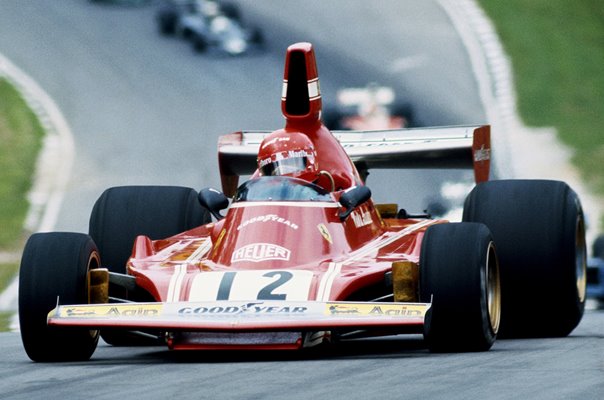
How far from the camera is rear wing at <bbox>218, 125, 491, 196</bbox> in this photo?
53.9 feet

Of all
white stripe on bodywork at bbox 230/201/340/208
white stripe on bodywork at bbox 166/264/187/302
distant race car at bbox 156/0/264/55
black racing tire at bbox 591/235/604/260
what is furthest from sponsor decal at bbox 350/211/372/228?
distant race car at bbox 156/0/264/55

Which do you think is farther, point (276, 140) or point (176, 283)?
point (276, 140)

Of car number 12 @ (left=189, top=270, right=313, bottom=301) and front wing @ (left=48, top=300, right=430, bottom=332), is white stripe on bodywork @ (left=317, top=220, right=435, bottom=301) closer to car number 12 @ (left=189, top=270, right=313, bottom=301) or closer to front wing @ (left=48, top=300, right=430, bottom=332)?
car number 12 @ (left=189, top=270, right=313, bottom=301)

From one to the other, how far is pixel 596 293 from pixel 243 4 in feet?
63.3

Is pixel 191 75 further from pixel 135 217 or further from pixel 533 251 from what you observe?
pixel 533 251

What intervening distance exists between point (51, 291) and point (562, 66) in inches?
860

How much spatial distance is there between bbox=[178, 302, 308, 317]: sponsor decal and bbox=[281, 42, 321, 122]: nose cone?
3791mm

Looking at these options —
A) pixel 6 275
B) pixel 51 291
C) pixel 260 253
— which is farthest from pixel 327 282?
pixel 6 275

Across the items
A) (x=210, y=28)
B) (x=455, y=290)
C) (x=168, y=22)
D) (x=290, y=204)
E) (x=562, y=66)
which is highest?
(x=168, y=22)

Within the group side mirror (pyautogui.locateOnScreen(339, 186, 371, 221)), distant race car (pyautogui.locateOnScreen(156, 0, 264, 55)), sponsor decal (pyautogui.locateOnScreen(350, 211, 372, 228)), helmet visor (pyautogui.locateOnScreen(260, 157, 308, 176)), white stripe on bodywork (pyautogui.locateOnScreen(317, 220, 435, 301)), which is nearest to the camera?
white stripe on bodywork (pyautogui.locateOnScreen(317, 220, 435, 301))

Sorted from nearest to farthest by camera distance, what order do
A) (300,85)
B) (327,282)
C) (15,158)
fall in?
(327,282), (300,85), (15,158)

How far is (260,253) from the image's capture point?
12.8m

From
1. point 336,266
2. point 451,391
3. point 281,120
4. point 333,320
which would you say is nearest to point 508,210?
point 336,266

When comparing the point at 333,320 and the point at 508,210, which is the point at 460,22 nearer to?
the point at 508,210
